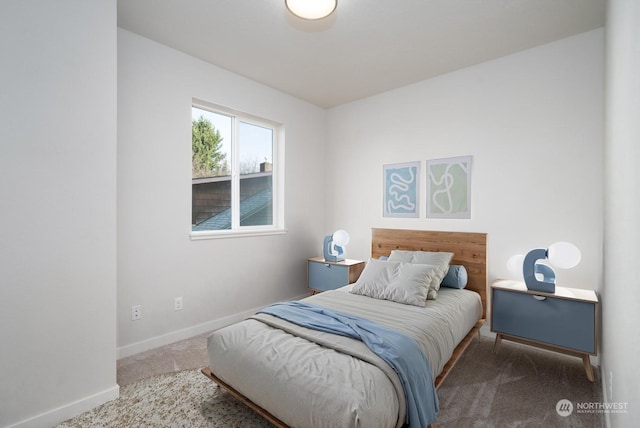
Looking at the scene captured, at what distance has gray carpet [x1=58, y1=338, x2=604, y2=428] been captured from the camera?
1.88m

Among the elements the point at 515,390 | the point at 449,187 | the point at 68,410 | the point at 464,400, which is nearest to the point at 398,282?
the point at 464,400

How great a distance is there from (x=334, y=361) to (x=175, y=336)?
207cm

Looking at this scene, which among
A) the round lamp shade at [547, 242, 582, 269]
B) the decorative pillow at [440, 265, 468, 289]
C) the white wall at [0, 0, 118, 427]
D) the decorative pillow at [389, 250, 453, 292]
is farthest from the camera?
the decorative pillow at [440, 265, 468, 289]

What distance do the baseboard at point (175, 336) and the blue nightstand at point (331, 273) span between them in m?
0.91

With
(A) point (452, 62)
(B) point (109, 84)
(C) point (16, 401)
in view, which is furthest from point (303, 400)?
(A) point (452, 62)

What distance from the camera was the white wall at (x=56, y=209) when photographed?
1726 mm

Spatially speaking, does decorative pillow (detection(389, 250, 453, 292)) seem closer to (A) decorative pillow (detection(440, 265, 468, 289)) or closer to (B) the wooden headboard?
(A) decorative pillow (detection(440, 265, 468, 289))

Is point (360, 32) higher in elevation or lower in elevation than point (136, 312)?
higher

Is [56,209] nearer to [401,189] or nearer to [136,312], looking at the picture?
[136,312]

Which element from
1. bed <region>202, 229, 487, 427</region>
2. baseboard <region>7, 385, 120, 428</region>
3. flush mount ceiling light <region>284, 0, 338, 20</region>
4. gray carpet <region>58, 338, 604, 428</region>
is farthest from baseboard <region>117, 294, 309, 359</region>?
flush mount ceiling light <region>284, 0, 338, 20</region>

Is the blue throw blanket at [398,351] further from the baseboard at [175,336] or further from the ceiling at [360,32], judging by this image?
the ceiling at [360,32]

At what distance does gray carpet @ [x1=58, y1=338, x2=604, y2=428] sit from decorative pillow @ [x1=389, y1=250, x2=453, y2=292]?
0.72 metres

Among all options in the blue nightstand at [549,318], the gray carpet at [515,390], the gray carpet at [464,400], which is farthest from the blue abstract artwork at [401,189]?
the gray carpet at [464,400]

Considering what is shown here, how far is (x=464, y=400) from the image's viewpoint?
6.84 ft
